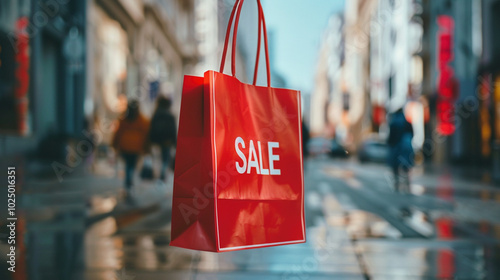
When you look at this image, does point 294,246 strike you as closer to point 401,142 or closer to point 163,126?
point 163,126

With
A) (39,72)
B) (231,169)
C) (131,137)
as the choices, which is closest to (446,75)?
(39,72)

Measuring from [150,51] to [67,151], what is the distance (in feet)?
50.8

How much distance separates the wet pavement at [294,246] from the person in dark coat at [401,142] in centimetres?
156

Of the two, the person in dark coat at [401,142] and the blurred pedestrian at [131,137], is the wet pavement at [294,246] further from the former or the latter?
the person in dark coat at [401,142]

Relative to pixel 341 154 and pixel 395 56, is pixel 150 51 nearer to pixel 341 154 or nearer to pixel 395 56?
pixel 341 154

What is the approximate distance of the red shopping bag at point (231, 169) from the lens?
2.34 metres

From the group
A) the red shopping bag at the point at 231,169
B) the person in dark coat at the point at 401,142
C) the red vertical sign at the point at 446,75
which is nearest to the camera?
the red shopping bag at the point at 231,169

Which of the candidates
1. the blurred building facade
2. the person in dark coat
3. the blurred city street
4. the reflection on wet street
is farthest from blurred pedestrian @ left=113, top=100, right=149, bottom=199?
the person in dark coat

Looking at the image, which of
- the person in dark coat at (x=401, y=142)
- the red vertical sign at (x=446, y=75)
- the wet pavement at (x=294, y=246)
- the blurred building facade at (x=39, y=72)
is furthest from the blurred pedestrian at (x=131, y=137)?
the red vertical sign at (x=446, y=75)

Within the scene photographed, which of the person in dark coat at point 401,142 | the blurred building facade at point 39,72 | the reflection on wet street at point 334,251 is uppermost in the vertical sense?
the blurred building facade at point 39,72

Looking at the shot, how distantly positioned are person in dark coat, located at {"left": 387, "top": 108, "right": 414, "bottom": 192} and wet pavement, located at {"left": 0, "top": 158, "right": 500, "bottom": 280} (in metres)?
1.56

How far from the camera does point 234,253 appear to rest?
14.7ft

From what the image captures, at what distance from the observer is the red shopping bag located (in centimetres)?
234

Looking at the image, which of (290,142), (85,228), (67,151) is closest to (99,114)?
(67,151)
